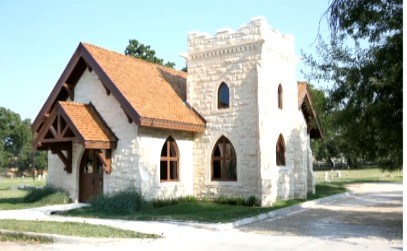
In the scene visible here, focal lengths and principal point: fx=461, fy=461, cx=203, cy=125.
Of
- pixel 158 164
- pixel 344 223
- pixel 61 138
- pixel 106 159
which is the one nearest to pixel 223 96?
pixel 158 164

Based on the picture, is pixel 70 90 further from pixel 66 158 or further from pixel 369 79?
pixel 369 79

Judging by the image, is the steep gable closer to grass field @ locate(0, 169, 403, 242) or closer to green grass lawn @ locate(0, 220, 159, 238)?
grass field @ locate(0, 169, 403, 242)

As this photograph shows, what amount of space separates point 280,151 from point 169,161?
195 inches

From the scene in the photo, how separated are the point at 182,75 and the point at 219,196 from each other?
285 inches

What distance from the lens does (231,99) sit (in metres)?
18.7

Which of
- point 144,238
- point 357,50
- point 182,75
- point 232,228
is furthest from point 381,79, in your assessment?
point 182,75

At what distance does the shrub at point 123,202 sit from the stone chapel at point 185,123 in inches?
14.2

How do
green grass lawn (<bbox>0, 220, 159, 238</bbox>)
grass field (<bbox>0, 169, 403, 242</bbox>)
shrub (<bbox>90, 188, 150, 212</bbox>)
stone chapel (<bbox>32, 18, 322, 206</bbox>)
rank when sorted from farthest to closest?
1. stone chapel (<bbox>32, 18, 322, 206</bbox>)
2. shrub (<bbox>90, 188, 150, 212</bbox>)
3. grass field (<bbox>0, 169, 403, 242</bbox>)
4. green grass lawn (<bbox>0, 220, 159, 238</bbox>)

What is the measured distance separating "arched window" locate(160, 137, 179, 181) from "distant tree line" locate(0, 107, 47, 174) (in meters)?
78.7

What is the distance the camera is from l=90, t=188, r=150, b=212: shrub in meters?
15.9

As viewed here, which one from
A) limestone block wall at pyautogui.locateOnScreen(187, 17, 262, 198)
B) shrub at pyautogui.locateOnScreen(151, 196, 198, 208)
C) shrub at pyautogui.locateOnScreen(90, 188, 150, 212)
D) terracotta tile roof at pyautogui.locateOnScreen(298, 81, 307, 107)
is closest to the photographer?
shrub at pyautogui.locateOnScreen(90, 188, 150, 212)

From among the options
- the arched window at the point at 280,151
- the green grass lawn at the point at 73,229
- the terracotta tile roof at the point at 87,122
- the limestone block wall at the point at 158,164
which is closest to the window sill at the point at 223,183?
the limestone block wall at the point at 158,164

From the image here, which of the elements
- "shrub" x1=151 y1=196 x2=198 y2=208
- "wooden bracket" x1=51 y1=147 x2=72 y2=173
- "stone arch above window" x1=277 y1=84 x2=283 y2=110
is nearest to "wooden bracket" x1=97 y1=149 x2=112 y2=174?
"wooden bracket" x1=51 y1=147 x2=72 y2=173

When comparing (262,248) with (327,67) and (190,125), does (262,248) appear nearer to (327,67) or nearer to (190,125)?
(327,67)
